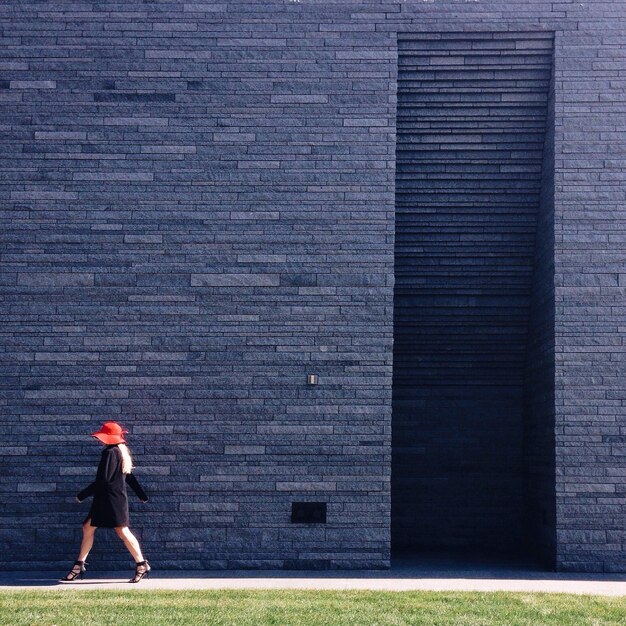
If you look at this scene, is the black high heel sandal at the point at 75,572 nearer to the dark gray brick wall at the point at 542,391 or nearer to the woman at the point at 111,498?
the woman at the point at 111,498

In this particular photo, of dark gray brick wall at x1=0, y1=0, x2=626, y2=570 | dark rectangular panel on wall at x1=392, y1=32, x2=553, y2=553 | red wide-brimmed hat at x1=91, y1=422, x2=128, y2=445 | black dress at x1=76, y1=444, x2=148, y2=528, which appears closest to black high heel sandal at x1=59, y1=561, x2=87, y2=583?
black dress at x1=76, y1=444, x2=148, y2=528

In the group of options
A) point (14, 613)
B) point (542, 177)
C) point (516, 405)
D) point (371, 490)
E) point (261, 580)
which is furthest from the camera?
point (516, 405)

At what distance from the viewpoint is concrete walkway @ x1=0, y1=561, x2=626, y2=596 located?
300 inches

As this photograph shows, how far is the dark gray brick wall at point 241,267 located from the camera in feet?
28.2

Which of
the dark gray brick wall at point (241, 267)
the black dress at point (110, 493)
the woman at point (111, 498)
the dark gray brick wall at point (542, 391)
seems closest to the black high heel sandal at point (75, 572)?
the woman at point (111, 498)

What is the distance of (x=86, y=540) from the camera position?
802cm

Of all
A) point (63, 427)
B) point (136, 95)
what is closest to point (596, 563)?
point (63, 427)

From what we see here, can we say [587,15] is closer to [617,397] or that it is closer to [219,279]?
[617,397]

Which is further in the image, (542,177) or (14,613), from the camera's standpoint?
(542,177)

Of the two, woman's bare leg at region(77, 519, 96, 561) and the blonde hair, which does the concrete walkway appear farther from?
the blonde hair

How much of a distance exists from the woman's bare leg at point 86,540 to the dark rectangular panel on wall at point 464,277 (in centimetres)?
335

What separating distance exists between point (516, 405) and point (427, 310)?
1444 mm

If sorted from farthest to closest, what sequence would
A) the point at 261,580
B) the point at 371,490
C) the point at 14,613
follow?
1. the point at 371,490
2. the point at 261,580
3. the point at 14,613

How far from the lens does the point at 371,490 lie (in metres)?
8.59
